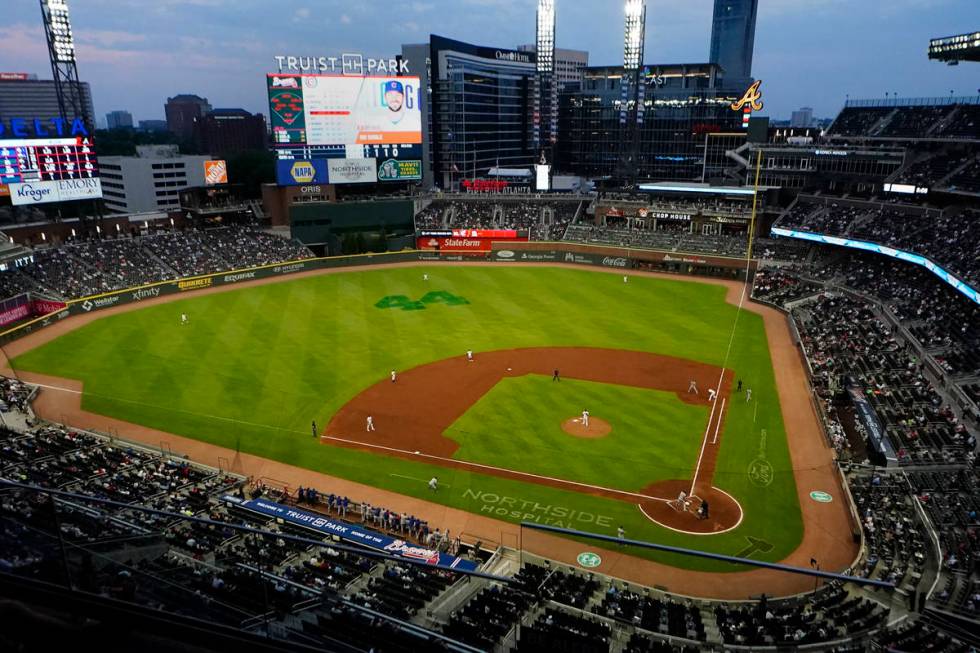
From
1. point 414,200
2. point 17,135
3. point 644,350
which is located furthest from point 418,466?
point 414,200

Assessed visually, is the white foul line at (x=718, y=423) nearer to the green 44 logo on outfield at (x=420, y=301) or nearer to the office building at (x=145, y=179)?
the green 44 logo on outfield at (x=420, y=301)

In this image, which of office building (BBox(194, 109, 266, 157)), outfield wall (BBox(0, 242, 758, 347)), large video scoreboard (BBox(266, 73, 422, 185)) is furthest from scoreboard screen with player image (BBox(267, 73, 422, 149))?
office building (BBox(194, 109, 266, 157))

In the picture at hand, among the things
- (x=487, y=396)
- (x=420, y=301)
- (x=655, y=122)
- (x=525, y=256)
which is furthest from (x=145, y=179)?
(x=487, y=396)

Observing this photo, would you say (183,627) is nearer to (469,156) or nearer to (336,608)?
(336,608)

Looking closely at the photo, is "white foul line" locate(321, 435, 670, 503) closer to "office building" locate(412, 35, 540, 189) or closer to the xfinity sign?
the xfinity sign

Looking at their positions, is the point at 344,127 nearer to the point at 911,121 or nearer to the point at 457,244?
the point at 457,244

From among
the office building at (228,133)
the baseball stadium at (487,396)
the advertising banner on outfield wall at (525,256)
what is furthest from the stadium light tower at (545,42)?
the office building at (228,133)
